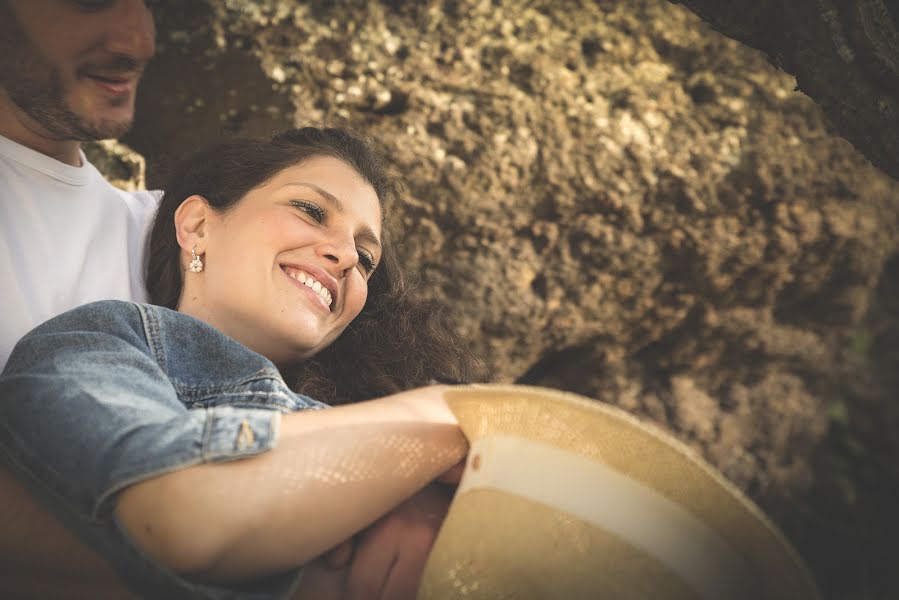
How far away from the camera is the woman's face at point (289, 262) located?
1983 millimetres

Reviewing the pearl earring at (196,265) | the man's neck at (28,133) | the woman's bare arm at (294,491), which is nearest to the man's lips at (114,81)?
the man's neck at (28,133)

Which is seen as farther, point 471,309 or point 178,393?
point 471,309

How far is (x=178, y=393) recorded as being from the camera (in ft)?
5.49

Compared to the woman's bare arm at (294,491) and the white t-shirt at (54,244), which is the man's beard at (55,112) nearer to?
the white t-shirt at (54,244)

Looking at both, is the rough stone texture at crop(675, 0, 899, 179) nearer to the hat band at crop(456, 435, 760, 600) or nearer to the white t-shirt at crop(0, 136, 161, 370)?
the hat band at crop(456, 435, 760, 600)

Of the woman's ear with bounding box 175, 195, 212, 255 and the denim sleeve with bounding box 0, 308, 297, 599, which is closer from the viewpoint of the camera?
the denim sleeve with bounding box 0, 308, 297, 599

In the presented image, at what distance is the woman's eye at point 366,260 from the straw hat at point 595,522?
45.9 inches

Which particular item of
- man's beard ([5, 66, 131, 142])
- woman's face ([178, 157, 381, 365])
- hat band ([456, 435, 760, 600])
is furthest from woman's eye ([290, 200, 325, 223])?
hat band ([456, 435, 760, 600])

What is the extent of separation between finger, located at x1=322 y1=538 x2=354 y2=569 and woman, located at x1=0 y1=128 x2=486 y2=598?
0.13 metres

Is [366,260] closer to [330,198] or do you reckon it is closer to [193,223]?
[330,198]

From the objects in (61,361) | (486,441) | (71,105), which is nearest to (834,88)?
(486,441)

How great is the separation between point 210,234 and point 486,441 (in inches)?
53.2

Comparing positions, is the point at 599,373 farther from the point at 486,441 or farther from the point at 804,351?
the point at 486,441

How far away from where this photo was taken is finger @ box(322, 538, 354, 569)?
1.44 metres
